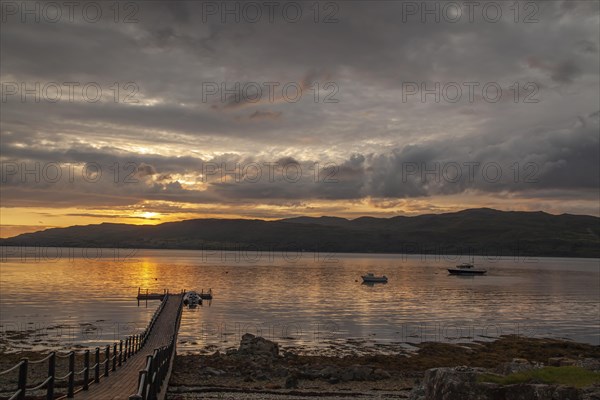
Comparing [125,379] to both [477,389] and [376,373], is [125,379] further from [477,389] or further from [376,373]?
[376,373]

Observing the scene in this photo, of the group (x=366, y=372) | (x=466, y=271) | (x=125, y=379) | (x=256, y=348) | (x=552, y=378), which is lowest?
(x=466, y=271)

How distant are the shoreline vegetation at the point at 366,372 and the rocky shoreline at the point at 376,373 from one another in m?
0.02

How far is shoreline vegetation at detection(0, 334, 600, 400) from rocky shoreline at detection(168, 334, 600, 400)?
2cm

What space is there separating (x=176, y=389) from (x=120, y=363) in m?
3.74

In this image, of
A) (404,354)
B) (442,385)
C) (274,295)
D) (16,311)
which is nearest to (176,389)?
(442,385)

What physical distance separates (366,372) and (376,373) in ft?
3.15

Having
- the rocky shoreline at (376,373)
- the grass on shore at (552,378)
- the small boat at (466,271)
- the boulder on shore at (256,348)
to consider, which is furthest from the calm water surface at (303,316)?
the small boat at (466,271)

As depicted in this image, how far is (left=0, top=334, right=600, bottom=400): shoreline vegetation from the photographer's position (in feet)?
43.1

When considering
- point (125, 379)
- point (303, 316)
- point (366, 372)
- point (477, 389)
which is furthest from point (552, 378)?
point (303, 316)

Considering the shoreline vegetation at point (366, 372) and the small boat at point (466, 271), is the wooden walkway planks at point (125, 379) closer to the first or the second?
the shoreline vegetation at point (366, 372)

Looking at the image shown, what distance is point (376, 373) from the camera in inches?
1342

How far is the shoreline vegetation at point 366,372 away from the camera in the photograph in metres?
13.1

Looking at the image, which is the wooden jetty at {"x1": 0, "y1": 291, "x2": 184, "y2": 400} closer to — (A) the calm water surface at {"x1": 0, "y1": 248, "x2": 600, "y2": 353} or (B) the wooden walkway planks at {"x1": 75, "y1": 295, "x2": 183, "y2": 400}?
(B) the wooden walkway planks at {"x1": 75, "y1": 295, "x2": 183, "y2": 400}

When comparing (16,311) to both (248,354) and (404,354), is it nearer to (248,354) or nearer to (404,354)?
(248,354)
